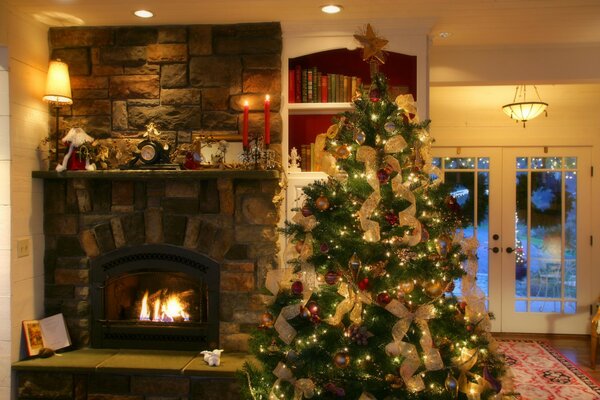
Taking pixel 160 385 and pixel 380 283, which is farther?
pixel 160 385

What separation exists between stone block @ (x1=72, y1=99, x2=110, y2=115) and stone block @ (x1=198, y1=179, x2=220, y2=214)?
2.56 ft

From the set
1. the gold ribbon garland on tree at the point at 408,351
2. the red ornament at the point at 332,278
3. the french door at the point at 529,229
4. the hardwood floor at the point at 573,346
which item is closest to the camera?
the gold ribbon garland on tree at the point at 408,351

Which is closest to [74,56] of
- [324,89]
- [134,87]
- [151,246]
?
[134,87]

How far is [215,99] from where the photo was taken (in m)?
3.25

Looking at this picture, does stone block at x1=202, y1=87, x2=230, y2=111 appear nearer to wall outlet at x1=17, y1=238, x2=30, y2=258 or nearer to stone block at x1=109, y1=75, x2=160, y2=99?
stone block at x1=109, y1=75, x2=160, y2=99

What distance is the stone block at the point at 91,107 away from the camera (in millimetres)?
3320

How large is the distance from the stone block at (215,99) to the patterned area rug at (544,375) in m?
2.57

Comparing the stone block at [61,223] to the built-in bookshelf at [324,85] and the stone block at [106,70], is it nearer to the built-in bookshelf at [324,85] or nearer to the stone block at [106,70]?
the stone block at [106,70]

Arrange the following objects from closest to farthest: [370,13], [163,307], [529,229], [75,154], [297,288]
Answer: [297,288], [370,13], [75,154], [163,307], [529,229]

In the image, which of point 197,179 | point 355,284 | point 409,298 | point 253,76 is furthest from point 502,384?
point 253,76

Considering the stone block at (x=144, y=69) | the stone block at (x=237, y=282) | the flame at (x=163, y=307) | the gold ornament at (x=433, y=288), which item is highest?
the stone block at (x=144, y=69)

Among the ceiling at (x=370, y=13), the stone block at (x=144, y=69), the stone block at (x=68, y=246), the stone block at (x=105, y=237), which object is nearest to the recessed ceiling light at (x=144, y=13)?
the ceiling at (x=370, y=13)

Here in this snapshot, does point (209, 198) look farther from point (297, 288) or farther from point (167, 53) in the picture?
point (297, 288)

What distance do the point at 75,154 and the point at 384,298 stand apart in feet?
6.89
